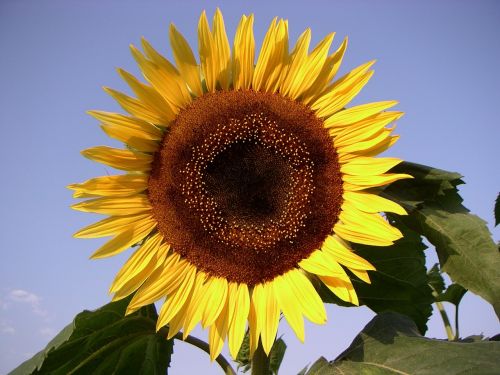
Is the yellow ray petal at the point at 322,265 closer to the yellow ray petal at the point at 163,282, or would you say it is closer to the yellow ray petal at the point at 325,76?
the yellow ray petal at the point at 163,282

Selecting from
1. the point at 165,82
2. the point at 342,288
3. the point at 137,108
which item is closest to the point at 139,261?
the point at 137,108

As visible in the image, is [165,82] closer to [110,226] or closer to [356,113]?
[110,226]

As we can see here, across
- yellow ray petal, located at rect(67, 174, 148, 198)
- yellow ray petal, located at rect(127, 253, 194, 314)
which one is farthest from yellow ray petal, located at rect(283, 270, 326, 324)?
yellow ray petal, located at rect(67, 174, 148, 198)

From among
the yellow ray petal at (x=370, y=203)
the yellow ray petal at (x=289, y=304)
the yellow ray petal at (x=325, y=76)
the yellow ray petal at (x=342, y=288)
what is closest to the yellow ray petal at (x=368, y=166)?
the yellow ray petal at (x=370, y=203)

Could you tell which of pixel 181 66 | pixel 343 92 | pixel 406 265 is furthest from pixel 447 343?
pixel 181 66

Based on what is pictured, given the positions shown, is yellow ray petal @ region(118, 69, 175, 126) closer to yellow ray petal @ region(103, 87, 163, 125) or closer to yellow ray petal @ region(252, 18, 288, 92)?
yellow ray petal @ region(103, 87, 163, 125)

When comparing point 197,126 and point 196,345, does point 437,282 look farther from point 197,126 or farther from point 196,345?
point 197,126

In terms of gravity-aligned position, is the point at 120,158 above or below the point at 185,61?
below
